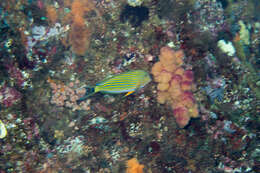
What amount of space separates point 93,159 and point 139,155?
876mm

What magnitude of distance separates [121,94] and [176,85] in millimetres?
1105

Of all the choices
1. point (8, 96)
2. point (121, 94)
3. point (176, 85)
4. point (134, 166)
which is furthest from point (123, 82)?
point (8, 96)

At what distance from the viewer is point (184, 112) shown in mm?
3289

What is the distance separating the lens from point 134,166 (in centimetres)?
322

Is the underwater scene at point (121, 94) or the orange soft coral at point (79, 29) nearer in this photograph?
the underwater scene at point (121, 94)

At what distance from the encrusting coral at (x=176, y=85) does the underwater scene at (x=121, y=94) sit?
0.02 meters

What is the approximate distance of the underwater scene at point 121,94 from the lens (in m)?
3.25

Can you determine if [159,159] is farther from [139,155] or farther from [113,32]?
[113,32]

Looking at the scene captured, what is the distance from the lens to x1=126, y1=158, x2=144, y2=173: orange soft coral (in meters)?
3.20

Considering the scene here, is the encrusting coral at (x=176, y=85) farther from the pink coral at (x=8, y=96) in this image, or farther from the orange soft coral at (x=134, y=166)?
the pink coral at (x=8, y=96)

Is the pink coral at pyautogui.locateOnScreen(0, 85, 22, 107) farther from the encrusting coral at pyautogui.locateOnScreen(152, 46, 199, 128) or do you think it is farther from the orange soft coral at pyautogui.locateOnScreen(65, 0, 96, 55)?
the encrusting coral at pyautogui.locateOnScreen(152, 46, 199, 128)

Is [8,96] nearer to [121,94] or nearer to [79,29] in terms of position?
[79,29]

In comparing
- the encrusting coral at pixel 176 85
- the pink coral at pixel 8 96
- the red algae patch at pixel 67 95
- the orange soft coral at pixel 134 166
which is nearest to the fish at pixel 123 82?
the encrusting coral at pixel 176 85

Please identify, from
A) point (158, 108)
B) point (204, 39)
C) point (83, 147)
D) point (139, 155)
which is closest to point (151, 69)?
point (158, 108)
